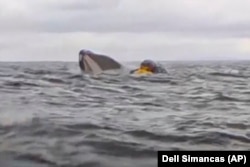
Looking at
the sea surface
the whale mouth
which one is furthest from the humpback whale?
the sea surface

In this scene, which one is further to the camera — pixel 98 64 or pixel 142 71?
pixel 142 71

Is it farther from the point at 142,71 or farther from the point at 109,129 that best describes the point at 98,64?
the point at 109,129

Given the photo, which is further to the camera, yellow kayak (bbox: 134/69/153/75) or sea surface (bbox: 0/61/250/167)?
yellow kayak (bbox: 134/69/153/75)

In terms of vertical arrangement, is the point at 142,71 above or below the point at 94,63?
below


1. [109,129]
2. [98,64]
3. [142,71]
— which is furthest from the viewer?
[142,71]

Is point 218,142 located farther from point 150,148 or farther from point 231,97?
point 231,97

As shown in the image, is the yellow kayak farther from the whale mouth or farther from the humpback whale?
the whale mouth

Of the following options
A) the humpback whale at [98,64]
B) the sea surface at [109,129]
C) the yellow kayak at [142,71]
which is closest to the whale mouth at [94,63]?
the humpback whale at [98,64]

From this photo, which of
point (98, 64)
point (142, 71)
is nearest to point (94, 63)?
point (98, 64)

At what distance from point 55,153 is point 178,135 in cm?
242

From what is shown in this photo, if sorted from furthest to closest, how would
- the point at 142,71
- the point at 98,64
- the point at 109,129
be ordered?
the point at 142,71, the point at 98,64, the point at 109,129

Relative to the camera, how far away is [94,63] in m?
26.0

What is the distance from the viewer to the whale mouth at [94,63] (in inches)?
1016

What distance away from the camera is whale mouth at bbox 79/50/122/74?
25.8 m
